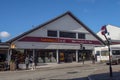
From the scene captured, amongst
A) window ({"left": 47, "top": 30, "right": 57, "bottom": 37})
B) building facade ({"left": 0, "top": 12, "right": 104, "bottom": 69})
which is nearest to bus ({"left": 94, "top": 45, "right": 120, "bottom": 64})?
building facade ({"left": 0, "top": 12, "right": 104, "bottom": 69})

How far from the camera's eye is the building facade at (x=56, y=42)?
4222 centimetres

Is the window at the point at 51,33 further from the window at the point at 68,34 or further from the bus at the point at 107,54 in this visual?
Answer: the bus at the point at 107,54

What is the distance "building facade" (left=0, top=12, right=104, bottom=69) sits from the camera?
4222 cm

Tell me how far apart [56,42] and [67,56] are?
3562 mm

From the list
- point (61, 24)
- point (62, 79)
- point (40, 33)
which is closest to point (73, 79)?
point (62, 79)

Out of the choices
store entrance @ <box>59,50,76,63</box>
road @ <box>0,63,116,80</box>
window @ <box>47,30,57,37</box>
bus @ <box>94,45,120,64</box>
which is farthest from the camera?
store entrance @ <box>59,50,76,63</box>

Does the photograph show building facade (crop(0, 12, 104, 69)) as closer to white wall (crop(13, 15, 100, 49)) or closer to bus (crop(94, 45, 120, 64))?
white wall (crop(13, 15, 100, 49))

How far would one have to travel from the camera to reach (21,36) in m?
42.0

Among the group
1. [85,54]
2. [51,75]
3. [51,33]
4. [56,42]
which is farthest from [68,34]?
[51,75]

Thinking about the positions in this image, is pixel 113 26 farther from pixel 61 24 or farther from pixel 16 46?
pixel 16 46

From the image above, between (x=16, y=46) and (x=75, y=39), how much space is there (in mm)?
11818

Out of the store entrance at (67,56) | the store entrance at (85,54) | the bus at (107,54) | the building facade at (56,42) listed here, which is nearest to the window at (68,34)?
the building facade at (56,42)

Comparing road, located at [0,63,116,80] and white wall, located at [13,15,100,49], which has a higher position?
white wall, located at [13,15,100,49]

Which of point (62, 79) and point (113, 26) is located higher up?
point (113, 26)
